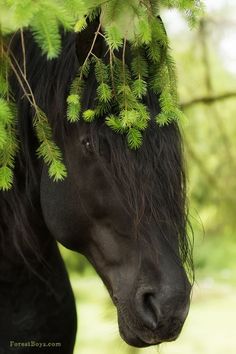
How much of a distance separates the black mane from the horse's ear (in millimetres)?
73

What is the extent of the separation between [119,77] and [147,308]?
79cm

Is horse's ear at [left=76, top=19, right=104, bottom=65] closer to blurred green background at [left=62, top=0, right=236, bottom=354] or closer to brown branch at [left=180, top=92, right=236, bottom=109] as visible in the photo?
blurred green background at [left=62, top=0, right=236, bottom=354]

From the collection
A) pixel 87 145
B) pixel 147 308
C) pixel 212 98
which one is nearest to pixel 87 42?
pixel 87 145

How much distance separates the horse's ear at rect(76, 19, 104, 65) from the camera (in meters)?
2.51

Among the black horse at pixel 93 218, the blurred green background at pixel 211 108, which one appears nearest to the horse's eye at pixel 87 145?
the black horse at pixel 93 218

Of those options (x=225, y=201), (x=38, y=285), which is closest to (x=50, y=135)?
(x=38, y=285)

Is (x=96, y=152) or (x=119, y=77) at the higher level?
(x=119, y=77)

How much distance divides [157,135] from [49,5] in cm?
64

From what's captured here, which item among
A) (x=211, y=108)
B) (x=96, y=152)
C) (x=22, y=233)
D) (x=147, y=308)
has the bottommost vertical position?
(x=147, y=308)

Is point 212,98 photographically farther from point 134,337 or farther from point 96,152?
point 134,337

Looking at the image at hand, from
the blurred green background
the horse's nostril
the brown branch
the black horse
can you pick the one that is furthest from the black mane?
the brown branch

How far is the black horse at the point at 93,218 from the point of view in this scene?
238 centimetres

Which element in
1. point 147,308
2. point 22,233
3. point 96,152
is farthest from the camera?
point 22,233

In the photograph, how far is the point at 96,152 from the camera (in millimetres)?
2516
